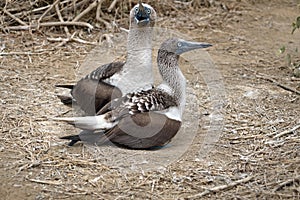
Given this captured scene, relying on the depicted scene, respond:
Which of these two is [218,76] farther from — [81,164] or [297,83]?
[81,164]

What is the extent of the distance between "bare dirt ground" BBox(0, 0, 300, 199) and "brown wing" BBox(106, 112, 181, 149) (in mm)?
255

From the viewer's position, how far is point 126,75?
4883 millimetres

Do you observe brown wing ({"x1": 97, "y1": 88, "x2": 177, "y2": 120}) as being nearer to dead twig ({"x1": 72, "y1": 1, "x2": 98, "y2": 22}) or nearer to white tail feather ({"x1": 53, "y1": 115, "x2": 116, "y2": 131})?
white tail feather ({"x1": 53, "y1": 115, "x2": 116, "y2": 131})

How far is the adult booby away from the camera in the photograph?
486 centimetres

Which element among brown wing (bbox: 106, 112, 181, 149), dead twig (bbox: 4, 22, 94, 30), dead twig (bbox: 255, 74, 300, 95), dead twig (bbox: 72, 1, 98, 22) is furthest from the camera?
dead twig (bbox: 72, 1, 98, 22)

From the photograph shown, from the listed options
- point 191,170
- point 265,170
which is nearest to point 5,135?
point 191,170

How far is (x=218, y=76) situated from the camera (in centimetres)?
614

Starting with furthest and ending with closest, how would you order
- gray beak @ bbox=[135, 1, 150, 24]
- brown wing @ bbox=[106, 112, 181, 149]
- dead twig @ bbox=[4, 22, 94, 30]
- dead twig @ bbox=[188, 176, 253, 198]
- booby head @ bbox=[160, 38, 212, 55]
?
dead twig @ bbox=[4, 22, 94, 30] → gray beak @ bbox=[135, 1, 150, 24] → booby head @ bbox=[160, 38, 212, 55] → brown wing @ bbox=[106, 112, 181, 149] → dead twig @ bbox=[188, 176, 253, 198]

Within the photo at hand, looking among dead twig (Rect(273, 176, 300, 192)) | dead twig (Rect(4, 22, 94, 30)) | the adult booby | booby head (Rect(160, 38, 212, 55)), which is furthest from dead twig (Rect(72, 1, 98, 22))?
dead twig (Rect(273, 176, 300, 192))

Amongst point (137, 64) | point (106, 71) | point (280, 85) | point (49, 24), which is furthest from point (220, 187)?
point (49, 24)

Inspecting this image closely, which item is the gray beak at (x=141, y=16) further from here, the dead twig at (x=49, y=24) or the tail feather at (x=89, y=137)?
the dead twig at (x=49, y=24)

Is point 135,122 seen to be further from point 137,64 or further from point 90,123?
point 137,64

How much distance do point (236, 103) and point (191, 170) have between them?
156 centimetres

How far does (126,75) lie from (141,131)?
0.75 meters
